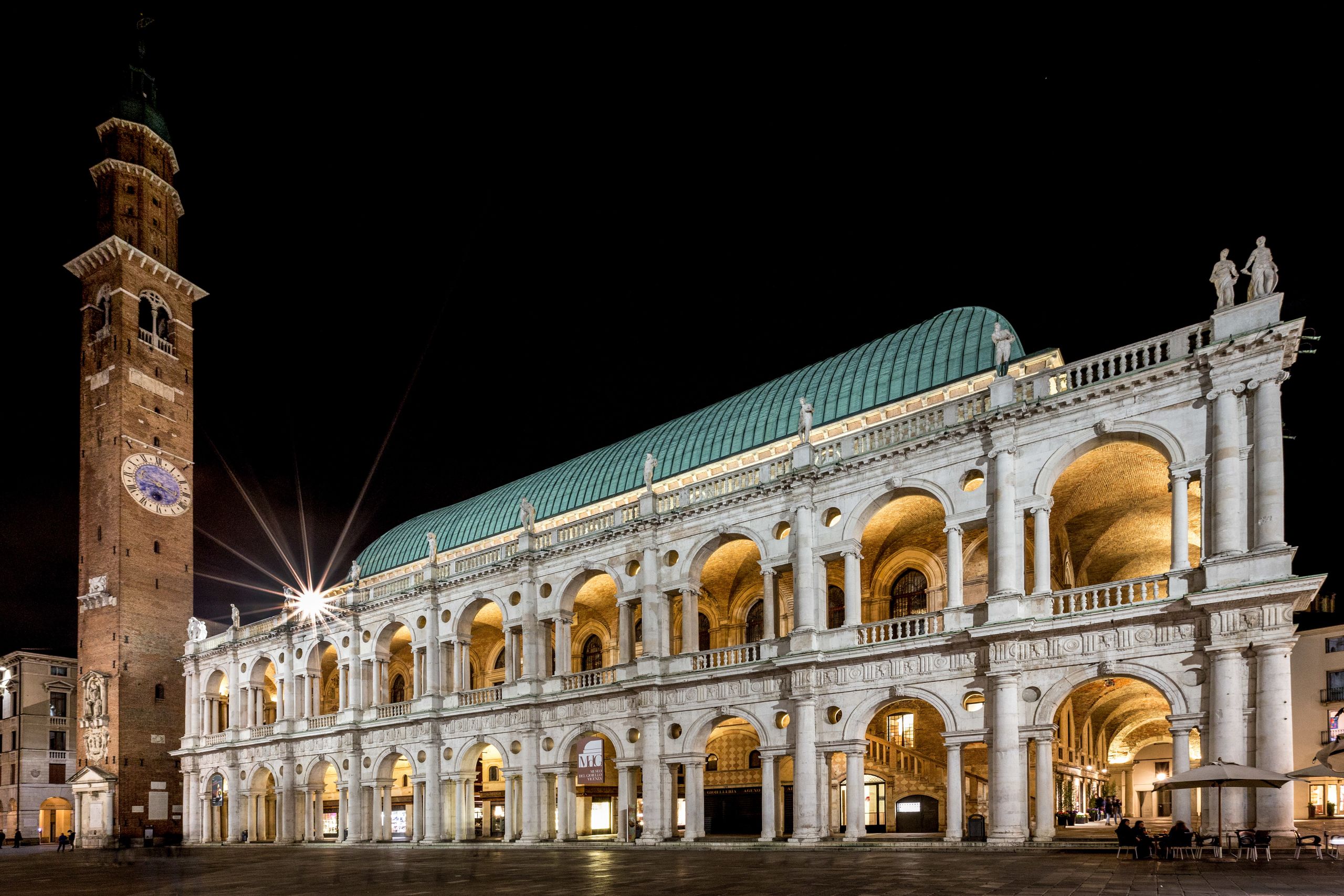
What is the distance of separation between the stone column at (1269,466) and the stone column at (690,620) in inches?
718

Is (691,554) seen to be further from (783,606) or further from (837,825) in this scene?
(837,825)

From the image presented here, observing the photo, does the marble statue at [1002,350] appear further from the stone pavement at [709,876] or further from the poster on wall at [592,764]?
the poster on wall at [592,764]

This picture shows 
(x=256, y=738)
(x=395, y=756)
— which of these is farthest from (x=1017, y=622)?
(x=256, y=738)

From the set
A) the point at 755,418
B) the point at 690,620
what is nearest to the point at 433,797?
the point at 690,620

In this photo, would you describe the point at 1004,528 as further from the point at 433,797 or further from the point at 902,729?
the point at 433,797

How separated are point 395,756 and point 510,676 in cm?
980

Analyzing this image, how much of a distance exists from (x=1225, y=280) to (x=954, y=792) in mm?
15052

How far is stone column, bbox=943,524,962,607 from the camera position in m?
30.1

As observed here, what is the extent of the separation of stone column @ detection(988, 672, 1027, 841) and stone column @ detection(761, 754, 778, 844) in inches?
298

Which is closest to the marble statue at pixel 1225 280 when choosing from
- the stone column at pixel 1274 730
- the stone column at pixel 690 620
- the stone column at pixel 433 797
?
the stone column at pixel 1274 730

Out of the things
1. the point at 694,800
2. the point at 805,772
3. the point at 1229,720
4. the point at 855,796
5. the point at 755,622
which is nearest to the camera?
the point at 1229,720

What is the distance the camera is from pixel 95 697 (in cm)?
6100

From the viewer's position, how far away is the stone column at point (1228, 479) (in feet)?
83.7

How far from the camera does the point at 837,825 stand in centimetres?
3322
